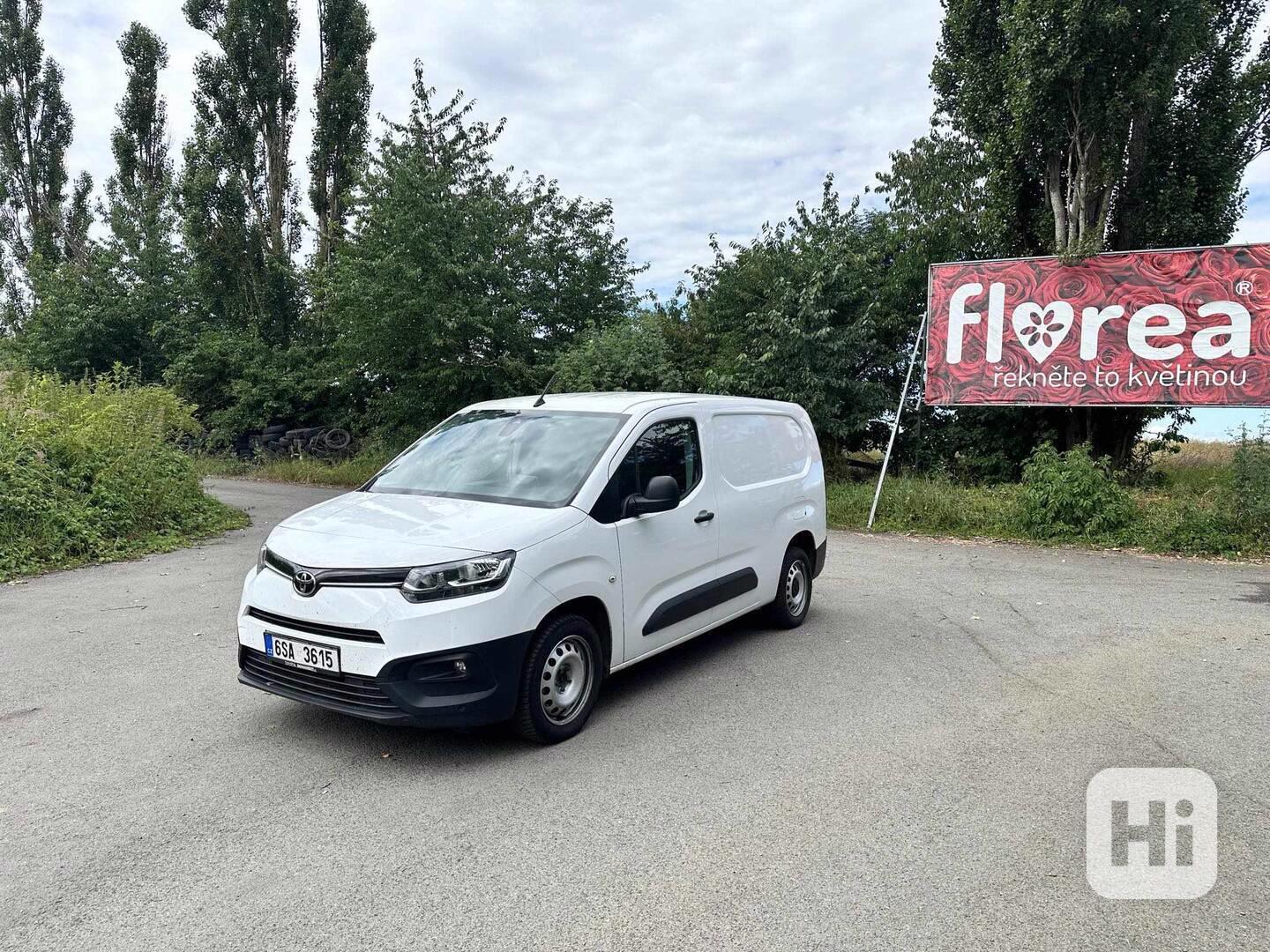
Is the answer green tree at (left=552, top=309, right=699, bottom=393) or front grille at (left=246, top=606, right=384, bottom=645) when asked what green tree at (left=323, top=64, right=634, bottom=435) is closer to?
green tree at (left=552, top=309, right=699, bottom=393)

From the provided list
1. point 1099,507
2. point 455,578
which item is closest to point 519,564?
point 455,578

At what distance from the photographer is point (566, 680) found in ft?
15.1

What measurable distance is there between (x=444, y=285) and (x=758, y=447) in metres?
12.1

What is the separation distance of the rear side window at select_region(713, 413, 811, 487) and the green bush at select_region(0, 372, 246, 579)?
7890 mm

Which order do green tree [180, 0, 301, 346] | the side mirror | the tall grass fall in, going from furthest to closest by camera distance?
green tree [180, 0, 301, 346] < the tall grass < the side mirror

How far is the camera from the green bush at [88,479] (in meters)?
9.88

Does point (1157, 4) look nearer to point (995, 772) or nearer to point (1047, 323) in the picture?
point (1047, 323)

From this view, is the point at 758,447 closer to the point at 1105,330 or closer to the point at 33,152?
the point at 1105,330

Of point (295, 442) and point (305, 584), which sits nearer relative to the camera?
point (305, 584)

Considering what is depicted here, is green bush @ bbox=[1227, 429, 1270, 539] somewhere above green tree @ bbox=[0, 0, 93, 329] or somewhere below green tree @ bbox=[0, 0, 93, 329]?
below

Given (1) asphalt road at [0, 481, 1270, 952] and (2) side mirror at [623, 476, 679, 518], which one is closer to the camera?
(1) asphalt road at [0, 481, 1270, 952]

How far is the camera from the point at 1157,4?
11.8 metres

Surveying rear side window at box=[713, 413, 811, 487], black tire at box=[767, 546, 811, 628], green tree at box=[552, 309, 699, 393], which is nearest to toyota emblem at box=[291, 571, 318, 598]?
rear side window at box=[713, 413, 811, 487]

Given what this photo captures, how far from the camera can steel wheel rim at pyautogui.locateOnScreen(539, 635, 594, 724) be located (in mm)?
4469
